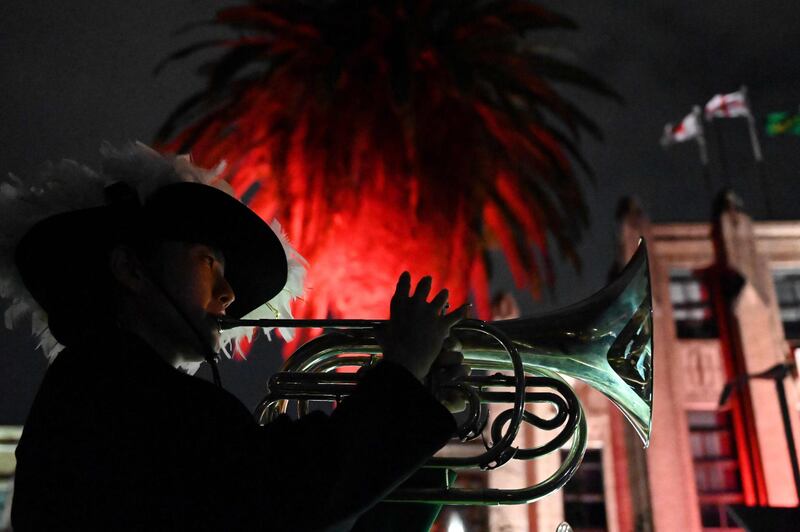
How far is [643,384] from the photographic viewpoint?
2.72 meters

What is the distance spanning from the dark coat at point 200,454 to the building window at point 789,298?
74.6 feet

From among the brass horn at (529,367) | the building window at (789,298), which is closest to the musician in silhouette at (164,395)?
the brass horn at (529,367)

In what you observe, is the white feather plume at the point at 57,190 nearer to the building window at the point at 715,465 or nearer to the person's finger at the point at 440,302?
the person's finger at the point at 440,302

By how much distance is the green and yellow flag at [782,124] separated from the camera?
2055cm

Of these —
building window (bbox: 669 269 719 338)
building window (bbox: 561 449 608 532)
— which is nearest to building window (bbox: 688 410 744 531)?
building window (bbox: 669 269 719 338)

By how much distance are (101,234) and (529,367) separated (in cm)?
157

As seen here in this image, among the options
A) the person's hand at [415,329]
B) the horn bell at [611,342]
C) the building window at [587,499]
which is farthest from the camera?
Answer: the building window at [587,499]

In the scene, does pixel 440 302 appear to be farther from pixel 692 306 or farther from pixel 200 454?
pixel 692 306

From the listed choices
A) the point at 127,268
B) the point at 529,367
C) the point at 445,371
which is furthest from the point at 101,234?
the point at 529,367

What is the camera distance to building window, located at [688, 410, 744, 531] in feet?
63.8

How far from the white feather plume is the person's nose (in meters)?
0.36

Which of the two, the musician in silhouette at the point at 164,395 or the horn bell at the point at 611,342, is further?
the horn bell at the point at 611,342

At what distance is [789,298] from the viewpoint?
21.5 meters

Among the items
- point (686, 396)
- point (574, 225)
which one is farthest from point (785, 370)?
point (686, 396)
